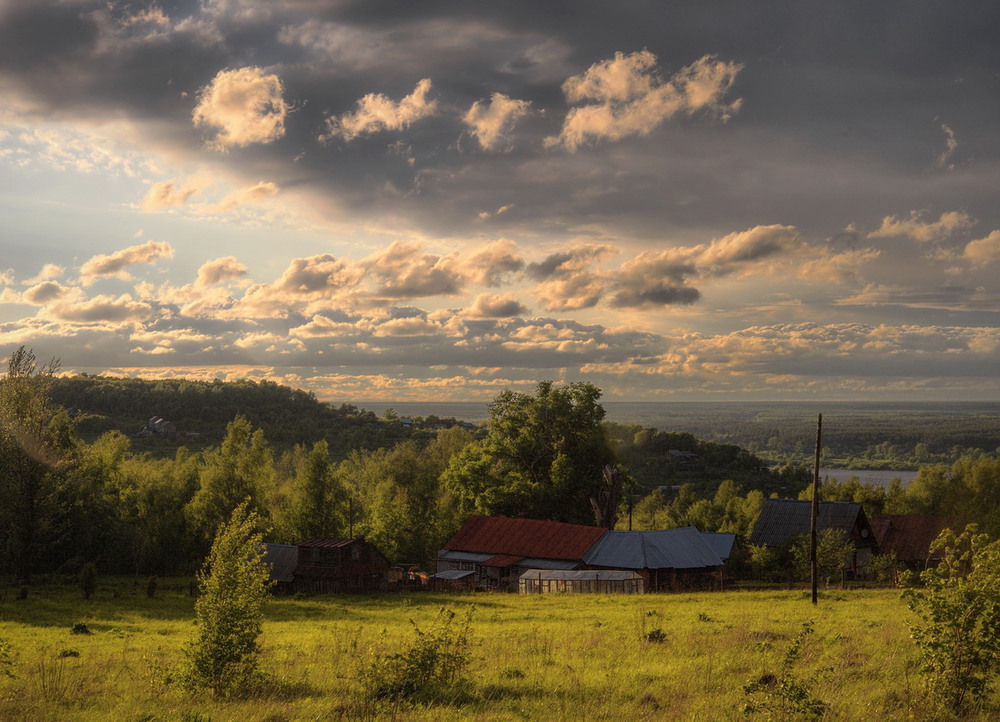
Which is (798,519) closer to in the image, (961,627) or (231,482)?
(231,482)

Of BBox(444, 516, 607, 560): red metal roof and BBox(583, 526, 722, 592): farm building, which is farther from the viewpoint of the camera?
BBox(444, 516, 607, 560): red metal roof

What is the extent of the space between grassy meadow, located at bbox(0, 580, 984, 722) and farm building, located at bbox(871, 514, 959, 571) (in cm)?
3598

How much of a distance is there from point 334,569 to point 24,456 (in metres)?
22.0

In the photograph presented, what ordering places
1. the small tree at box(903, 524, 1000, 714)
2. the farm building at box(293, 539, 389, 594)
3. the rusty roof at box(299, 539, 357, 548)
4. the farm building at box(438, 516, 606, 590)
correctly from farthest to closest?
the farm building at box(438, 516, 606, 590), the rusty roof at box(299, 539, 357, 548), the farm building at box(293, 539, 389, 594), the small tree at box(903, 524, 1000, 714)

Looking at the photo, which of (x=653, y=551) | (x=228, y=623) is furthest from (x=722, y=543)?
(x=228, y=623)

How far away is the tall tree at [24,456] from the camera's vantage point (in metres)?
50.6

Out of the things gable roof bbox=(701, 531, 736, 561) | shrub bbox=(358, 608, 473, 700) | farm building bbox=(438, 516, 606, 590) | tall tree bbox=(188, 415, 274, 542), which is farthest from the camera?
tall tree bbox=(188, 415, 274, 542)

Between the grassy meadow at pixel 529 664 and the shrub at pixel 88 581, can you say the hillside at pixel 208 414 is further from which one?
the grassy meadow at pixel 529 664

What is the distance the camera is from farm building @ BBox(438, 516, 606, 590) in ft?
182

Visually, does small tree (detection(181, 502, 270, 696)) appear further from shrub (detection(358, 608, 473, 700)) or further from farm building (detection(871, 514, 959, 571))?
farm building (detection(871, 514, 959, 571))

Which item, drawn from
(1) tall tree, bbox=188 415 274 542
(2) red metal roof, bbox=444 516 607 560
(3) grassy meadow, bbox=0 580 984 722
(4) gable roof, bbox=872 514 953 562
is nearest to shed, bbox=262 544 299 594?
(1) tall tree, bbox=188 415 274 542

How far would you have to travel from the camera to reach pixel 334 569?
51906mm

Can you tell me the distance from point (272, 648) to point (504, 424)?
4480 centimetres

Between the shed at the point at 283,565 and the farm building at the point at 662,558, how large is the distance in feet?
66.9
